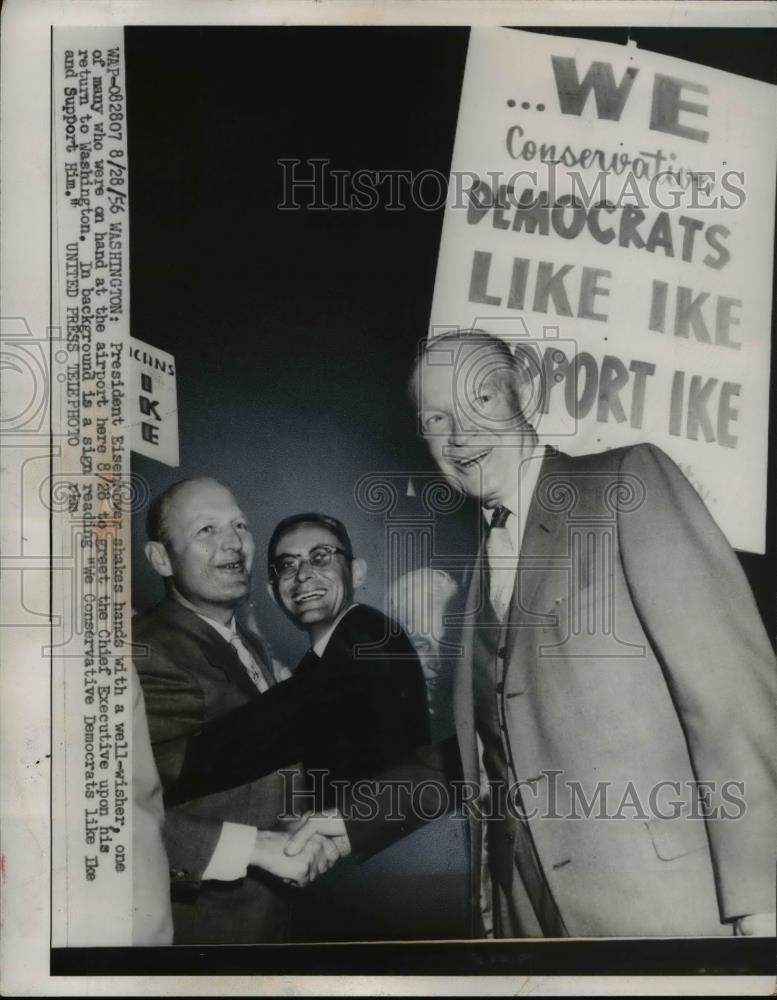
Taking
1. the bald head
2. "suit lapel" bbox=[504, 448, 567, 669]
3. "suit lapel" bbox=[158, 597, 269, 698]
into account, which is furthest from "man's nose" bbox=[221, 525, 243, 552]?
"suit lapel" bbox=[504, 448, 567, 669]

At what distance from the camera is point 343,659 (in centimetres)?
141

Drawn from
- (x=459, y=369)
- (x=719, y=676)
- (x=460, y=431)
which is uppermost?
(x=459, y=369)

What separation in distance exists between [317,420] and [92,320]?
0.40 metres

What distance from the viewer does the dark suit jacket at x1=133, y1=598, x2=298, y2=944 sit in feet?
4.57

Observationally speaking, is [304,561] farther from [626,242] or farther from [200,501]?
[626,242]

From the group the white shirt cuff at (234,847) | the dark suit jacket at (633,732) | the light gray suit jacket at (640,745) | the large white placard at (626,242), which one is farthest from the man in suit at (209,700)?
the large white placard at (626,242)

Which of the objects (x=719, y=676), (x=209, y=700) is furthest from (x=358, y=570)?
(x=719, y=676)

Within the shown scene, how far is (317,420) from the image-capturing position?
142 centimetres

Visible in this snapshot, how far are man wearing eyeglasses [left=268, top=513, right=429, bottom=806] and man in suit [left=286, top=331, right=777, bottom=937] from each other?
→ 0.07 metres

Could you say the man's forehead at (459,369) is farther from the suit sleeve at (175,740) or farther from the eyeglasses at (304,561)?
the suit sleeve at (175,740)

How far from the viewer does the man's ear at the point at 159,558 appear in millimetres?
1414

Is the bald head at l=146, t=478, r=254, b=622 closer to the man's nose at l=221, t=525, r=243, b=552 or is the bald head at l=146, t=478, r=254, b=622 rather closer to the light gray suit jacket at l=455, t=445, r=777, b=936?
the man's nose at l=221, t=525, r=243, b=552

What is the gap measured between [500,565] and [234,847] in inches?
24.3

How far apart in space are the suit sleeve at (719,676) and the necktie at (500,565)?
0.18 m
